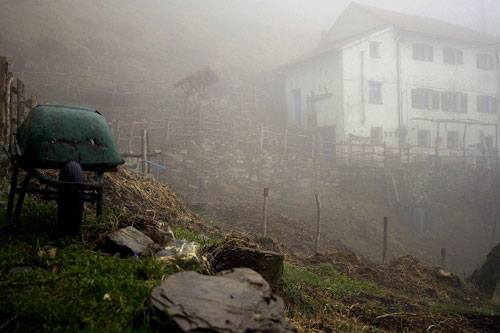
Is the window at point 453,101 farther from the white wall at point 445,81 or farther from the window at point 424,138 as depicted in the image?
the window at point 424,138

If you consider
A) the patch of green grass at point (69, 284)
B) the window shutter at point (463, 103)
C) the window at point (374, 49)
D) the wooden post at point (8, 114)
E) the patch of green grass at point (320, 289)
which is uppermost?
the window at point (374, 49)

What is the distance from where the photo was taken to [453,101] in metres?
27.3

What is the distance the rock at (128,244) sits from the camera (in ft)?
11.8

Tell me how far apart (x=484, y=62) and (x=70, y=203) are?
34.1 m

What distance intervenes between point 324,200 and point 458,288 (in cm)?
929

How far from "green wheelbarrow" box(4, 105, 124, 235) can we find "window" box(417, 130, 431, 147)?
25.6 metres

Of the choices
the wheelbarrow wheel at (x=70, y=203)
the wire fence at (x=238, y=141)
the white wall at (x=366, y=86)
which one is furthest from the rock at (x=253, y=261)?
the white wall at (x=366, y=86)

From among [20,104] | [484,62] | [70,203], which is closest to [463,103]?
[484,62]

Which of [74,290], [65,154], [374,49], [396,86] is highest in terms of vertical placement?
[374,49]

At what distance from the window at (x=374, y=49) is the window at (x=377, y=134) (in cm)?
498

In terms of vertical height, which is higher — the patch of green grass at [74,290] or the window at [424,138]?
the window at [424,138]

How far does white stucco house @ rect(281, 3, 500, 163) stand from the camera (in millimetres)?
23656

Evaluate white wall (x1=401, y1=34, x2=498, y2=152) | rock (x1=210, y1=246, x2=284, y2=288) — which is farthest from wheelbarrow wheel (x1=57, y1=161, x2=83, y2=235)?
white wall (x1=401, y1=34, x2=498, y2=152)

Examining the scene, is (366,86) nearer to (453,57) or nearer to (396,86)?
(396,86)
